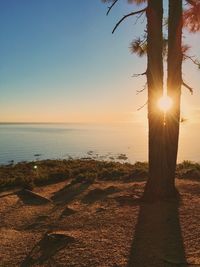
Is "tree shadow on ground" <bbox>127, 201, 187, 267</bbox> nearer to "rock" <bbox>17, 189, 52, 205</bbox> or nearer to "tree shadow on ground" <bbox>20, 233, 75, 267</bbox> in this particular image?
"tree shadow on ground" <bbox>20, 233, 75, 267</bbox>

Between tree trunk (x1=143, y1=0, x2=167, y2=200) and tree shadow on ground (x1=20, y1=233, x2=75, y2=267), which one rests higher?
tree trunk (x1=143, y1=0, x2=167, y2=200)

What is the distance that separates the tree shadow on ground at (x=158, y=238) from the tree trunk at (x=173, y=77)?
1.47 m

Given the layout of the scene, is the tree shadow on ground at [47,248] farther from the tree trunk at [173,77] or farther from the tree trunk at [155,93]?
the tree trunk at [173,77]

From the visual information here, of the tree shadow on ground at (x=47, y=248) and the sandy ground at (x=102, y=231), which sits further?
the tree shadow on ground at (x=47, y=248)

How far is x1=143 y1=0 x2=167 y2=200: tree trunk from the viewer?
9.44 m

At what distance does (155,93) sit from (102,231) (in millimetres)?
3909

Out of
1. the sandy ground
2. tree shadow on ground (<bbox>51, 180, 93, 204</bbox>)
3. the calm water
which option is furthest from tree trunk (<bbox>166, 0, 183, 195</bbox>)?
the calm water

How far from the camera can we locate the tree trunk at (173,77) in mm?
9711

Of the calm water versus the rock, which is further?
the calm water

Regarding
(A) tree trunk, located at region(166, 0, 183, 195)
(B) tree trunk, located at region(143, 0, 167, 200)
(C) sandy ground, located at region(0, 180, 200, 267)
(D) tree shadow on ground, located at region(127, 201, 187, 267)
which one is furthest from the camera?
(A) tree trunk, located at region(166, 0, 183, 195)

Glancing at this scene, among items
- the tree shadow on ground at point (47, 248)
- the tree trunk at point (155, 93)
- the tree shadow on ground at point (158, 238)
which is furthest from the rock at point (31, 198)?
the tree shadow on ground at point (47, 248)

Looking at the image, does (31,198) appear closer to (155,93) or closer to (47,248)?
(47,248)

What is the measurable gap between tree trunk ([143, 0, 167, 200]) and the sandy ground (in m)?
0.64

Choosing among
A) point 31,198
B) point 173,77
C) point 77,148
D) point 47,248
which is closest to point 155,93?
point 173,77
